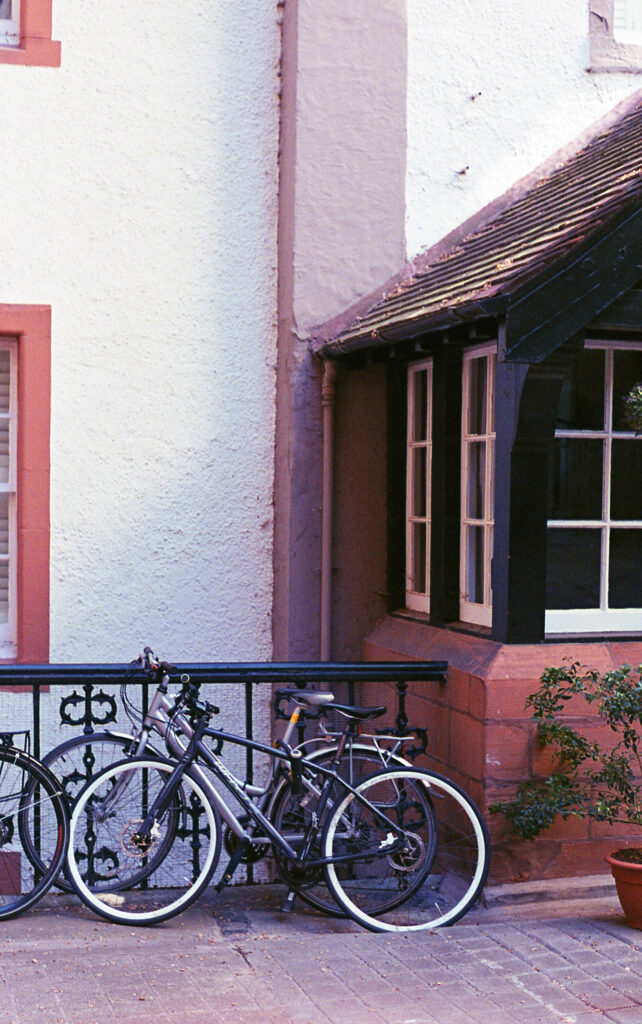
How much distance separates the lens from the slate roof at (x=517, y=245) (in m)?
5.53

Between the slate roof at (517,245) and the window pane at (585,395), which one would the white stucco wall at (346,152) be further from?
the window pane at (585,395)

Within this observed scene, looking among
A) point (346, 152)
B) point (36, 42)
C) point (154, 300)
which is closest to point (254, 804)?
point (154, 300)

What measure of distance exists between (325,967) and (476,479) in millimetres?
2607

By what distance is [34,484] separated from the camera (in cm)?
714

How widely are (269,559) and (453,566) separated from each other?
→ 1.24 metres

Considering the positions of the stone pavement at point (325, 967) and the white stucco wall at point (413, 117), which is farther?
the white stucco wall at point (413, 117)

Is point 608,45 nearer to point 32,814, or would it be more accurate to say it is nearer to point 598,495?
point 598,495

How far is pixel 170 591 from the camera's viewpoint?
24.2 feet

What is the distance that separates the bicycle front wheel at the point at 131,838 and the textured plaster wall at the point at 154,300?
1.70m

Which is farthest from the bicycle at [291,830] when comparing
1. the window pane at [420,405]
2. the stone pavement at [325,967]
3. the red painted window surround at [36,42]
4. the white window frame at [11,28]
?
the white window frame at [11,28]

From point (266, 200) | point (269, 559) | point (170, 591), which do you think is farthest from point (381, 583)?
point (266, 200)

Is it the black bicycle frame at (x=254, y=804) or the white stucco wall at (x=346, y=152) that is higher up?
the white stucco wall at (x=346, y=152)

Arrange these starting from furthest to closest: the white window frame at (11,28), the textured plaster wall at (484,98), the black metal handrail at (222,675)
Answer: the textured plaster wall at (484,98), the white window frame at (11,28), the black metal handrail at (222,675)

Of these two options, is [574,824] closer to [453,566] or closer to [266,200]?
[453,566]
